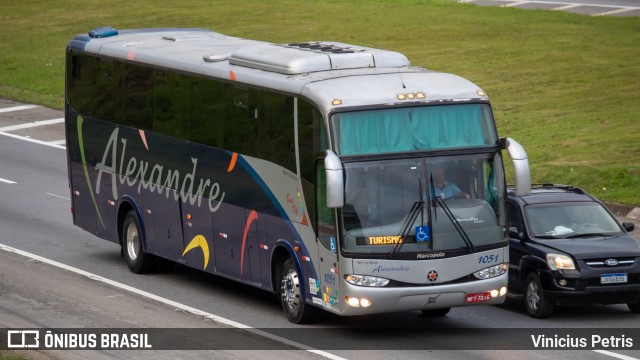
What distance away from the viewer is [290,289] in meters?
18.6

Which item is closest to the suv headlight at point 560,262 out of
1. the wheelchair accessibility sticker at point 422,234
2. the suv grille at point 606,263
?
the suv grille at point 606,263

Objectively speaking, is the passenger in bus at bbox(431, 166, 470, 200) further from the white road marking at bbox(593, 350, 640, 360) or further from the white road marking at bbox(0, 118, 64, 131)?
the white road marking at bbox(0, 118, 64, 131)

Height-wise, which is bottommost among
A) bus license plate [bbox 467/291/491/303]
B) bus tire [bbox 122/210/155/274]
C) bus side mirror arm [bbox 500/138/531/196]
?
bus tire [bbox 122/210/155/274]

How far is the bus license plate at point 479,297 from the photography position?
17.4 metres

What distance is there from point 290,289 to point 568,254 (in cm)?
389

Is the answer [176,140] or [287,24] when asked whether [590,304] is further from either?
[287,24]

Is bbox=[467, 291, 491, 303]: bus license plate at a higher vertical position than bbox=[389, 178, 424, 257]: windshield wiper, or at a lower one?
lower

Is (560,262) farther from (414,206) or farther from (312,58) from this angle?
(312,58)

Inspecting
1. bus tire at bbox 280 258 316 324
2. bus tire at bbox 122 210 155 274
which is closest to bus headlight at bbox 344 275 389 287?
bus tire at bbox 280 258 316 324

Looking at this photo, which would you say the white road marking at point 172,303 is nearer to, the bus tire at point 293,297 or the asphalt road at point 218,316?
the asphalt road at point 218,316

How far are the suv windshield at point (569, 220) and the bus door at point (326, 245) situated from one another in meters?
3.87

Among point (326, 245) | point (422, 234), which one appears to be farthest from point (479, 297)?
point (326, 245)

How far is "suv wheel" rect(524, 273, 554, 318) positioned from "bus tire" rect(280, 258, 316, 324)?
3.21 meters

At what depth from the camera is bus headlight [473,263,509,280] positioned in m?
17.5
